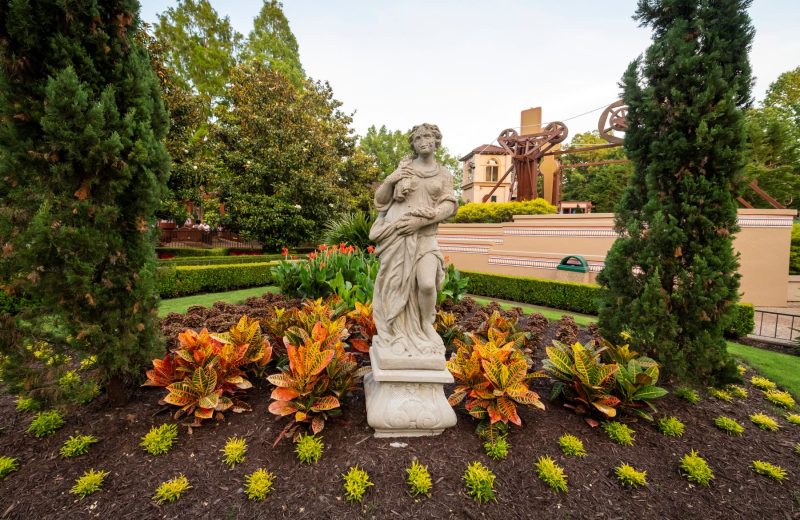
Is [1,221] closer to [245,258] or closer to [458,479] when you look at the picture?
[458,479]

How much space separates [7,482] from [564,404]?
4.41 meters

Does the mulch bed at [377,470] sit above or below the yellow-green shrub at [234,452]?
below

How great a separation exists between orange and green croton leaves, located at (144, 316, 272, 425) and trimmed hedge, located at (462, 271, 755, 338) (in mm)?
6490

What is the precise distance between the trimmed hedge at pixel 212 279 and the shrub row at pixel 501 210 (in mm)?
7341

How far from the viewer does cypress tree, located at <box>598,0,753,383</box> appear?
142 inches

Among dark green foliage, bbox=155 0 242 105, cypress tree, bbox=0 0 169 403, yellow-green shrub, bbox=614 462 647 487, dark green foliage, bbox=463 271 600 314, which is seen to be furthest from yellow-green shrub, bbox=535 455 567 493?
dark green foliage, bbox=155 0 242 105

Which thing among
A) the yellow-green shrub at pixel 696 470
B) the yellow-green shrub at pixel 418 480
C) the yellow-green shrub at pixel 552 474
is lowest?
the yellow-green shrub at pixel 696 470

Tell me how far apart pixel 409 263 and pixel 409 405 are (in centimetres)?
117

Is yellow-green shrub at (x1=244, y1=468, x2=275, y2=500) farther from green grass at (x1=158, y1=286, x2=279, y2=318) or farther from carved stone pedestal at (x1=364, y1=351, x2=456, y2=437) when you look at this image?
green grass at (x1=158, y1=286, x2=279, y2=318)

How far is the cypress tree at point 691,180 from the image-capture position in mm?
3605

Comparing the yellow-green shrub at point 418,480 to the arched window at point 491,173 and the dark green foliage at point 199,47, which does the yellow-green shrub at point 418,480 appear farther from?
the arched window at point 491,173

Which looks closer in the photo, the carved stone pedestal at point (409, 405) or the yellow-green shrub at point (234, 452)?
the yellow-green shrub at point (234, 452)

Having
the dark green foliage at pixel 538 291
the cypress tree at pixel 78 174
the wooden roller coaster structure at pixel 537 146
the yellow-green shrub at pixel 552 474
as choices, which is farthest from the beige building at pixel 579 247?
the cypress tree at pixel 78 174

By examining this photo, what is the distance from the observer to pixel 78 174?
281 centimetres
